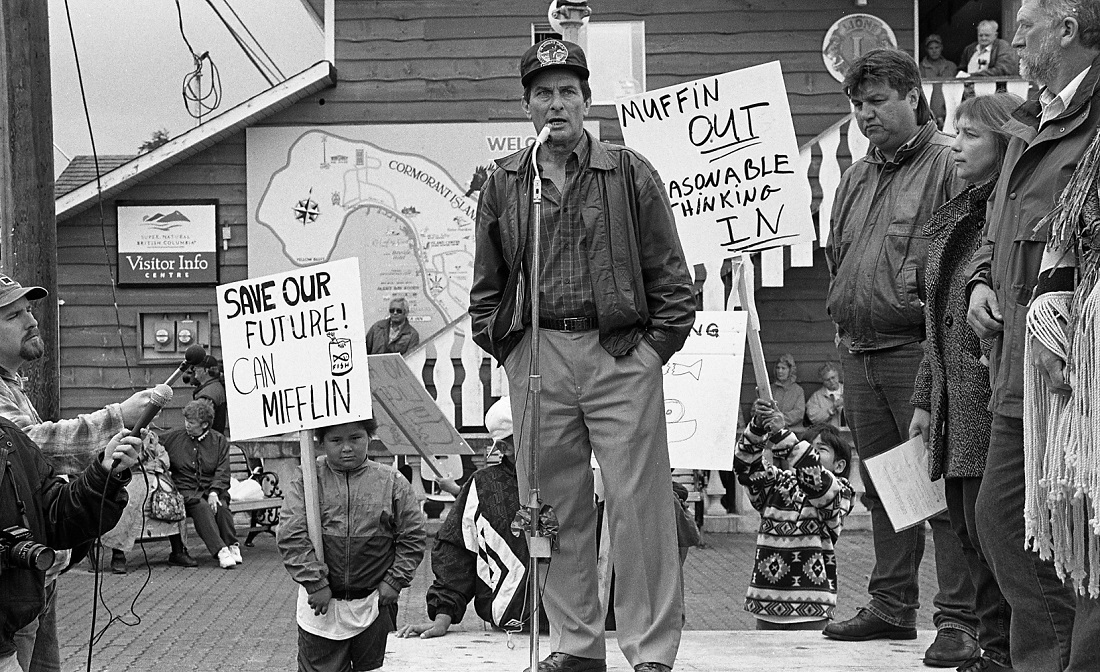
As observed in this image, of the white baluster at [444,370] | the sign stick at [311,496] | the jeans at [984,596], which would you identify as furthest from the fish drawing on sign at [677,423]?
the white baluster at [444,370]

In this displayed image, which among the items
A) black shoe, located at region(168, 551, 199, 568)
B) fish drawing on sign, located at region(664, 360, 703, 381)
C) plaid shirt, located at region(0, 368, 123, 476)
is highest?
fish drawing on sign, located at region(664, 360, 703, 381)

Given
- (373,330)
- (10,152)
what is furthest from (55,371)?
(373,330)

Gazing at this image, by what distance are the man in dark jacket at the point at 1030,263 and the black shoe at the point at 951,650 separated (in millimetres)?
1037

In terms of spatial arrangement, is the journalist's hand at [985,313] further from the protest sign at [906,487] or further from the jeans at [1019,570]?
the protest sign at [906,487]

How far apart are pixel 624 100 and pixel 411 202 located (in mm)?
8860

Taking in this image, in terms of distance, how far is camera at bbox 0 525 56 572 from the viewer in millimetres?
3805

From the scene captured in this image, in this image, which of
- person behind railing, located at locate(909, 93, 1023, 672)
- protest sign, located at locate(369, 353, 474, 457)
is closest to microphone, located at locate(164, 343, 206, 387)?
person behind railing, located at locate(909, 93, 1023, 672)

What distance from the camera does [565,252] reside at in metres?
4.45

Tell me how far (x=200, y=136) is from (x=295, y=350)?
969 cm

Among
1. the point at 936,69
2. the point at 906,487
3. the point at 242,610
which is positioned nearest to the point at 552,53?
the point at 906,487

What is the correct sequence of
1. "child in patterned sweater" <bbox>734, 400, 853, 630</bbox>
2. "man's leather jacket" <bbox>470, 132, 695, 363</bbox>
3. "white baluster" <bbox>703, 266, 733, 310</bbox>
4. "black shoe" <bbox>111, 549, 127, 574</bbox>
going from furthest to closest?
"white baluster" <bbox>703, 266, 733, 310</bbox>
"black shoe" <bbox>111, 549, 127, 574</bbox>
"child in patterned sweater" <bbox>734, 400, 853, 630</bbox>
"man's leather jacket" <bbox>470, 132, 695, 363</bbox>

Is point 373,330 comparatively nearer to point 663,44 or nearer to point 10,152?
point 663,44

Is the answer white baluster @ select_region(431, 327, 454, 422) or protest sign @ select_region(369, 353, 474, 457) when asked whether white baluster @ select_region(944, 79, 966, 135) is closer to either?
white baluster @ select_region(431, 327, 454, 422)

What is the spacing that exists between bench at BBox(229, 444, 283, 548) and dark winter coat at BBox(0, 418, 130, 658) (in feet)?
27.6
